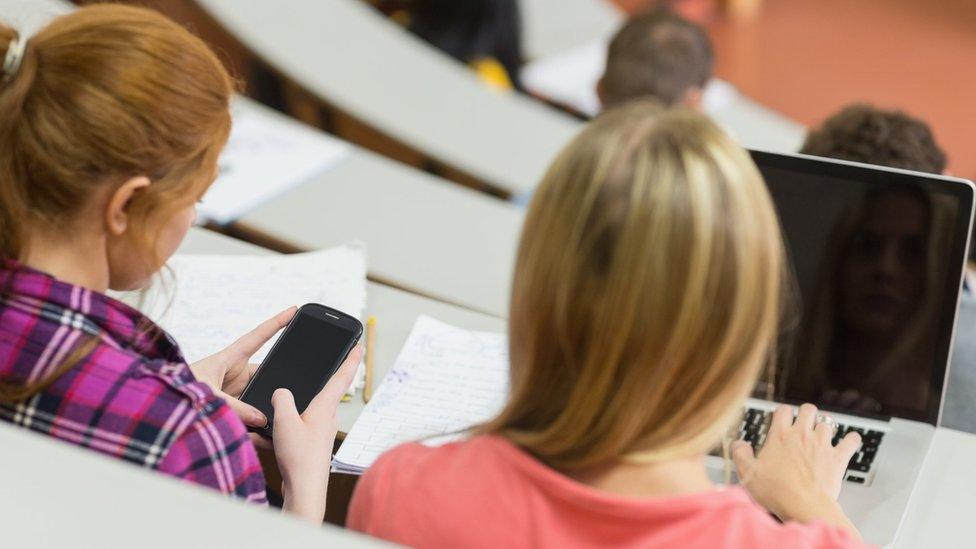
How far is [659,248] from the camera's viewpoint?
74 cm

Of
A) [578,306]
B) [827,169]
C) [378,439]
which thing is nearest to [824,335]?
[827,169]

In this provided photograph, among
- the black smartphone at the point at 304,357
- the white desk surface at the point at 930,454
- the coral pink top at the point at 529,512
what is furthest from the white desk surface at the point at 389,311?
the coral pink top at the point at 529,512

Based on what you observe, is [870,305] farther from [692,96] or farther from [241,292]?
[692,96]

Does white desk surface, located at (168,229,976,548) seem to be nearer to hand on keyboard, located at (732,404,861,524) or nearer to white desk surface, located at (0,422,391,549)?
hand on keyboard, located at (732,404,861,524)

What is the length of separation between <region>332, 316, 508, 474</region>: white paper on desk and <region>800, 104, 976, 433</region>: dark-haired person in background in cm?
57

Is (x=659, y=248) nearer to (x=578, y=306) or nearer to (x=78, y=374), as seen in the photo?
(x=578, y=306)

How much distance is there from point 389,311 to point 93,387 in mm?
584

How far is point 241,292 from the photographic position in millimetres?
1463

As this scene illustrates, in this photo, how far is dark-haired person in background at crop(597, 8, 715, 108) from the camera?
2158mm

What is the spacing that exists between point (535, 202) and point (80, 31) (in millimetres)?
449

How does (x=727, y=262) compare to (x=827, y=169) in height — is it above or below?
below

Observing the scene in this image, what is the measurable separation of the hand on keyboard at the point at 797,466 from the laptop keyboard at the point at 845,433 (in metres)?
0.05

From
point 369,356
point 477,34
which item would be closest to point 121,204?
point 369,356

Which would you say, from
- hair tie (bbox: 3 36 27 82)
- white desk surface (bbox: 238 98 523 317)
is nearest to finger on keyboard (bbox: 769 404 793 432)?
white desk surface (bbox: 238 98 523 317)
